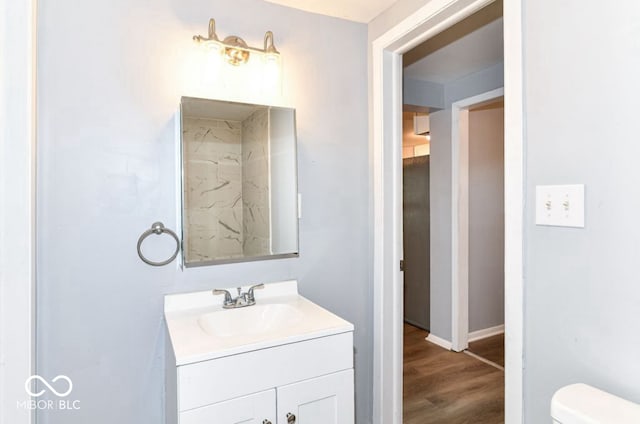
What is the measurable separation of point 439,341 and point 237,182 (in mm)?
2534

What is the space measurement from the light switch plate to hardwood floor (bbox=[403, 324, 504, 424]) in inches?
62.5

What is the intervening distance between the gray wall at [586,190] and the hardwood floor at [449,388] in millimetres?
1209

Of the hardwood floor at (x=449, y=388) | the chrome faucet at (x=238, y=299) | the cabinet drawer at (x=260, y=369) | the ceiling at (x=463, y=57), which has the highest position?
the ceiling at (x=463, y=57)

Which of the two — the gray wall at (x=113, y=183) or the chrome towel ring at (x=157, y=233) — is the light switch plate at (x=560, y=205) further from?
the chrome towel ring at (x=157, y=233)

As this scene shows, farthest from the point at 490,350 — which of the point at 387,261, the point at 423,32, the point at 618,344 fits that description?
the point at 423,32

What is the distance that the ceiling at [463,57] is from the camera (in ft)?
7.24

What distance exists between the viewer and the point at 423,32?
161 cm

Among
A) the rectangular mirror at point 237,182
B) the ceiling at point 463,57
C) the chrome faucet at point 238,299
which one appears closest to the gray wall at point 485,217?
the ceiling at point 463,57

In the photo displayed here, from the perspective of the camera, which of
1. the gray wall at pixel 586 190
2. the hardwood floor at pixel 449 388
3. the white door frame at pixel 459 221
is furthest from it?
the white door frame at pixel 459 221

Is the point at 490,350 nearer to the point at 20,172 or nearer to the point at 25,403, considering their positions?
the point at 25,403

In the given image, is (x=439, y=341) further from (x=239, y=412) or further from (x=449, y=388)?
(x=239, y=412)

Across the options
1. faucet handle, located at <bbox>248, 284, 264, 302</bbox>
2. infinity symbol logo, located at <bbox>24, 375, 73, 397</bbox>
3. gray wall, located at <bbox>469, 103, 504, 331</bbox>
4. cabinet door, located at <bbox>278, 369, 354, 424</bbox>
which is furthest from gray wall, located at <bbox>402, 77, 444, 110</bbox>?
infinity symbol logo, located at <bbox>24, 375, 73, 397</bbox>

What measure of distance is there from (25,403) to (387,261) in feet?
4.95

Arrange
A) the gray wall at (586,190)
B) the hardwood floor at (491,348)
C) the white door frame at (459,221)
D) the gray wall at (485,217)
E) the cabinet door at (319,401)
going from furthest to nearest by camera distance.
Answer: the gray wall at (485,217)
the white door frame at (459,221)
the hardwood floor at (491,348)
the cabinet door at (319,401)
the gray wall at (586,190)
